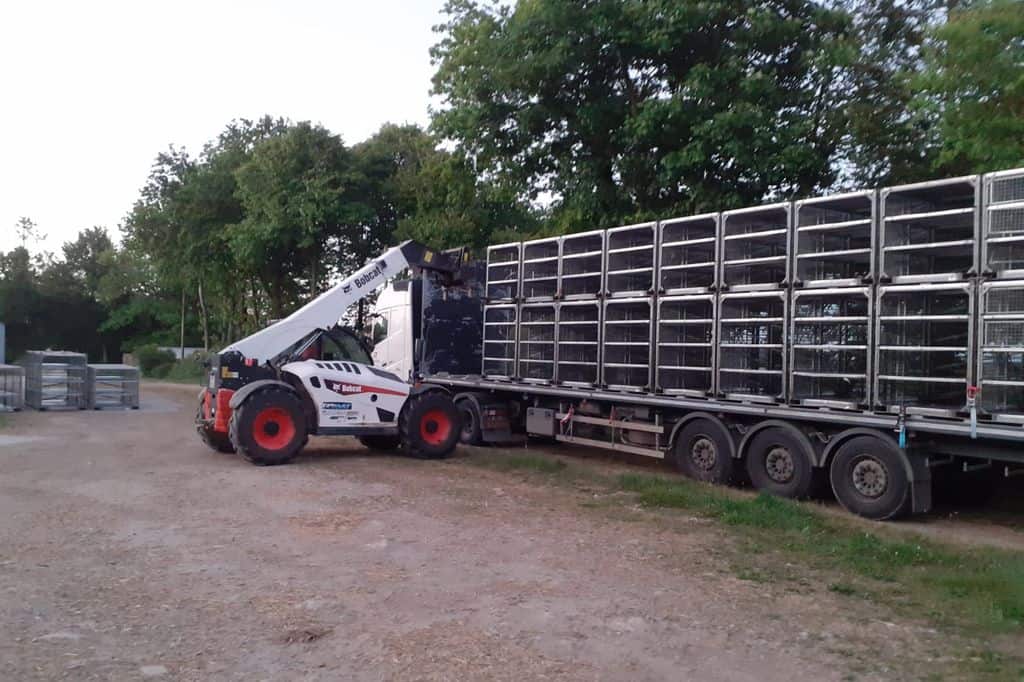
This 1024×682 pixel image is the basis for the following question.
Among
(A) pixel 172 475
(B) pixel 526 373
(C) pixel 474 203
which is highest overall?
(C) pixel 474 203

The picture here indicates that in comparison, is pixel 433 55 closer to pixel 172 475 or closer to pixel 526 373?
pixel 526 373

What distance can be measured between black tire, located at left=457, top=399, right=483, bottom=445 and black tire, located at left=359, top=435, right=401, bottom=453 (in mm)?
1541

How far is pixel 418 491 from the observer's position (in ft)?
40.7

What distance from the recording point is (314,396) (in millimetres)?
14891

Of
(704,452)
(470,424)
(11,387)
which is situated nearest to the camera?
(704,452)

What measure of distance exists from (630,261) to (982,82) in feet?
17.8

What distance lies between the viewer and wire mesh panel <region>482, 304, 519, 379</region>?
57.0 ft

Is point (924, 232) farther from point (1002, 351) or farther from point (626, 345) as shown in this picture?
point (626, 345)

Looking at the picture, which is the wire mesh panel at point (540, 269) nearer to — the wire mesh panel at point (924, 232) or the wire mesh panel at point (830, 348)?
the wire mesh panel at point (830, 348)

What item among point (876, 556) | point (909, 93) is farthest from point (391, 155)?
point (876, 556)

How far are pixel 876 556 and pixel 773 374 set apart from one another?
147 inches

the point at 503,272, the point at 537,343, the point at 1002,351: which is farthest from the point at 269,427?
the point at 1002,351

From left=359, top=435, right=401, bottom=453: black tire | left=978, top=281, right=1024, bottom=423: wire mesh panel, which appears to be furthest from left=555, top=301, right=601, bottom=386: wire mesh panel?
left=978, top=281, right=1024, bottom=423: wire mesh panel

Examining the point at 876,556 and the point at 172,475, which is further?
the point at 172,475
